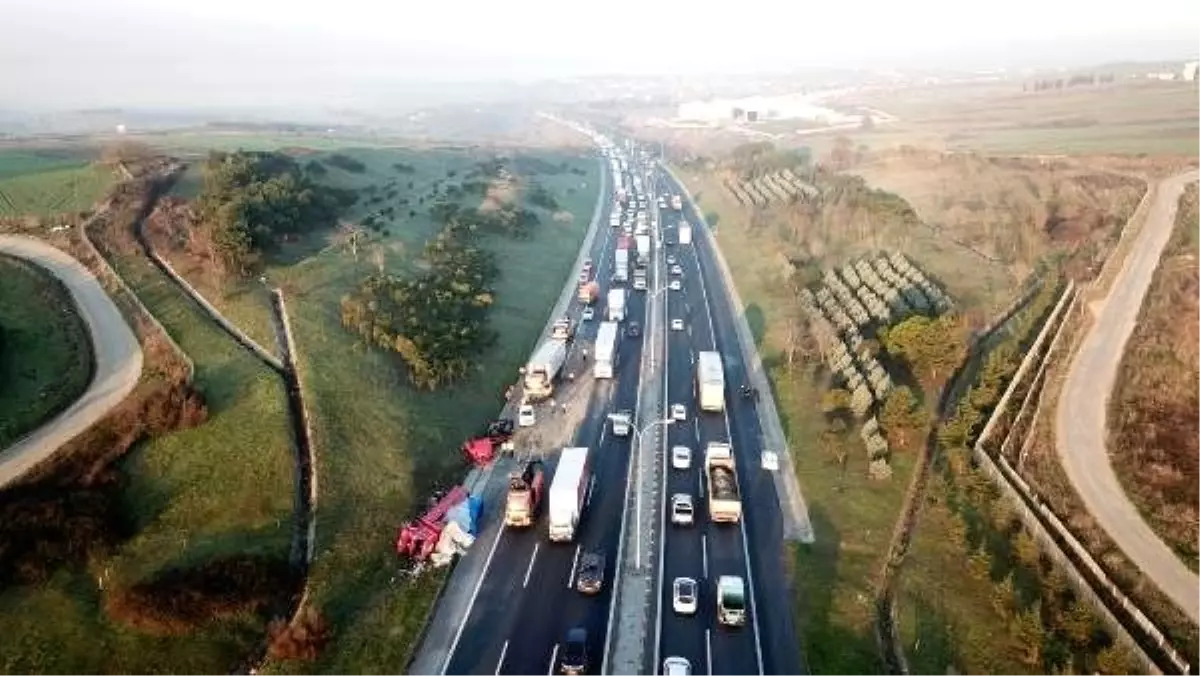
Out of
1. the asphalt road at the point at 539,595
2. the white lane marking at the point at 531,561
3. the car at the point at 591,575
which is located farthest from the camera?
the white lane marking at the point at 531,561

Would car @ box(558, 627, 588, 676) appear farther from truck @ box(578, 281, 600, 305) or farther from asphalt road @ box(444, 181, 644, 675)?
truck @ box(578, 281, 600, 305)

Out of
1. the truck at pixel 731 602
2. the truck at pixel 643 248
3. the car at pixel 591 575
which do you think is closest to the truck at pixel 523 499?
the car at pixel 591 575

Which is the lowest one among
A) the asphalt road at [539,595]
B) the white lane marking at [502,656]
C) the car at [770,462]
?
the white lane marking at [502,656]

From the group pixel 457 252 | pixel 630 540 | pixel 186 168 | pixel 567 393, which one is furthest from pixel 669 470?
pixel 186 168

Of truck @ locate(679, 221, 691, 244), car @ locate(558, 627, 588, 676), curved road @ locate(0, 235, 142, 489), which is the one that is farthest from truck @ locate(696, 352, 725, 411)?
truck @ locate(679, 221, 691, 244)

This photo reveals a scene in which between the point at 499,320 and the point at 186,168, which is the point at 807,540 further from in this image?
the point at 186,168

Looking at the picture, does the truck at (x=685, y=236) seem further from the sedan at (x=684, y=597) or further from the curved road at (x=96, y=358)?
the sedan at (x=684, y=597)
